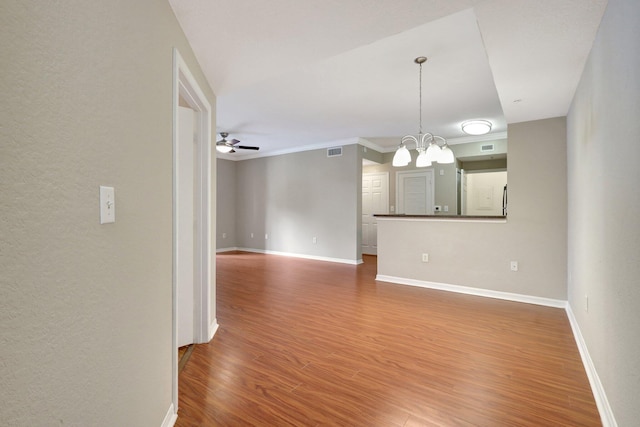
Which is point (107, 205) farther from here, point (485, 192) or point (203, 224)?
point (485, 192)

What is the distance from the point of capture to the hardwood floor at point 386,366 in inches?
67.2

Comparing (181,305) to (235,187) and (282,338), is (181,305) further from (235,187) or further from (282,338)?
(235,187)

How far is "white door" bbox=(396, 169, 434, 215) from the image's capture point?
22.3 feet

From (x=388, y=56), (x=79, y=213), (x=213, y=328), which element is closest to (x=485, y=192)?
(x=388, y=56)

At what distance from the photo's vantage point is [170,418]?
5.31 feet

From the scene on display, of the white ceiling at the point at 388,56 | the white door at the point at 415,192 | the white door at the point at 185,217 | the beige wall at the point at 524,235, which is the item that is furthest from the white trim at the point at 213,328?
the white door at the point at 415,192

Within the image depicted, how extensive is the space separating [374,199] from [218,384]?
6.26 m

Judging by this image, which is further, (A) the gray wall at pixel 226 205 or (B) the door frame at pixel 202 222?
(A) the gray wall at pixel 226 205

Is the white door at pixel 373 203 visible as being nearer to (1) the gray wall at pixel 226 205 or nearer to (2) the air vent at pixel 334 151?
(2) the air vent at pixel 334 151

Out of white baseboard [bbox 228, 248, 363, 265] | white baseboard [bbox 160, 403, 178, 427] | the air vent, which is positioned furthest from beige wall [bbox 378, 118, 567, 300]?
white baseboard [bbox 160, 403, 178, 427]

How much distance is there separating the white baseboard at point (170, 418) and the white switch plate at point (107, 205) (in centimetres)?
113

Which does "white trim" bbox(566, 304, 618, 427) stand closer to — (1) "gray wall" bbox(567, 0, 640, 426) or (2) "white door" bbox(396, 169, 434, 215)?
(1) "gray wall" bbox(567, 0, 640, 426)

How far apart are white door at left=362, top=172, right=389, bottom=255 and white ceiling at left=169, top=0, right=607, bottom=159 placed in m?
2.54

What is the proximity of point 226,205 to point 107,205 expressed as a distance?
7.57 metres
